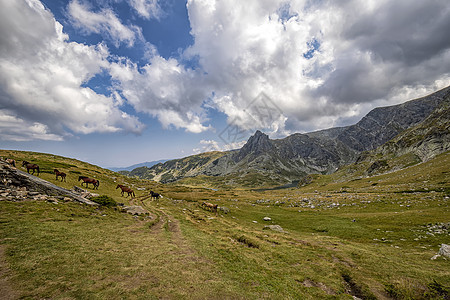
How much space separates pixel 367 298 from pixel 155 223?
2679 cm

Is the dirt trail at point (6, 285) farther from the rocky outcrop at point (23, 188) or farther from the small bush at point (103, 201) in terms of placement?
the small bush at point (103, 201)

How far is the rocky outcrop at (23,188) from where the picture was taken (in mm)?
21281

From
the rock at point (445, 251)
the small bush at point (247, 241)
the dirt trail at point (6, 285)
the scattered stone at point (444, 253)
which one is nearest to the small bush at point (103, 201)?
→ the dirt trail at point (6, 285)

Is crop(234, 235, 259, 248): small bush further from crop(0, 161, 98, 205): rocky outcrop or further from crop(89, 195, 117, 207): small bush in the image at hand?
crop(0, 161, 98, 205): rocky outcrop

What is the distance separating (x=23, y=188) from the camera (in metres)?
23.2

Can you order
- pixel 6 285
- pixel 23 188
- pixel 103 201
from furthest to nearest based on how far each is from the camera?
pixel 103 201
pixel 23 188
pixel 6 285

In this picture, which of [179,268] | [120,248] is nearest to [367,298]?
[179,268]

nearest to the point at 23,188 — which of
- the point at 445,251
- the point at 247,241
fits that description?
the point at 247,241

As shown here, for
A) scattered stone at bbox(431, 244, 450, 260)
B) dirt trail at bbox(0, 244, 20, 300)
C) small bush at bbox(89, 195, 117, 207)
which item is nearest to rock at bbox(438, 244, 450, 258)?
scattered stone at bbox(431, 244, 450, 260)

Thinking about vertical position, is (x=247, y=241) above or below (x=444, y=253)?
below

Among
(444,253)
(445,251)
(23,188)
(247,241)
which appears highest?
(23,188)

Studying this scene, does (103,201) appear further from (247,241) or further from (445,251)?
(445,251)

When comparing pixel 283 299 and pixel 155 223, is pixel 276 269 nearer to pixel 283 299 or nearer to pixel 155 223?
pixel 283 299

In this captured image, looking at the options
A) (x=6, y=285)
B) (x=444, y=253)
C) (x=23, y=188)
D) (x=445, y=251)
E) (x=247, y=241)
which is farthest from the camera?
(x=23, y=188)
